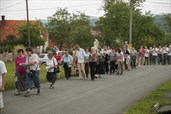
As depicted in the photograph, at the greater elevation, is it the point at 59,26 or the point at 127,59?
the point at 59,26

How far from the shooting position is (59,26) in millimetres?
99438

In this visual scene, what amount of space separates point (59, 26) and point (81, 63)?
7722cm

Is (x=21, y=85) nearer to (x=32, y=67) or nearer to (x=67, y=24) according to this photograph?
(x=32, y=67)

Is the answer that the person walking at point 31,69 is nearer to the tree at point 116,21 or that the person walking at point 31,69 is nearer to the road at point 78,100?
the road at point 78,100

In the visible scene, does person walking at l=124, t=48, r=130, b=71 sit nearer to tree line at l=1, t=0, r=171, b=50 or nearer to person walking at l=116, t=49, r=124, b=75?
person walking at l=116, t=49, r=124, b=75

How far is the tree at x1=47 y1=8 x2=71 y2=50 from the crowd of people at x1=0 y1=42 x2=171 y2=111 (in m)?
60.6

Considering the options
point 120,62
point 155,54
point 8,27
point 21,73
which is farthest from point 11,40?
point 21,73

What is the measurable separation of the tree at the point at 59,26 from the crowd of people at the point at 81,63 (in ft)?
199

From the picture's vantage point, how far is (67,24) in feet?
320

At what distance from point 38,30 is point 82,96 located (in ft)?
169

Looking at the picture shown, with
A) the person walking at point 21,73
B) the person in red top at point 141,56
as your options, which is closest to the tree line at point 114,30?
the person in red top at point 141,56

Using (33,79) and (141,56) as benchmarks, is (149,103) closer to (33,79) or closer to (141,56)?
(33,79)

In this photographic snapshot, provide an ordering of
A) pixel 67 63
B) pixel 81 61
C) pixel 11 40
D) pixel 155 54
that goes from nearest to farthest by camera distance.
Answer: pixel 81 61
pixel 67 63
pixel 155 54
pixel 11 40

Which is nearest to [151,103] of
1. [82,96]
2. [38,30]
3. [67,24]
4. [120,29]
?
[82,96]
